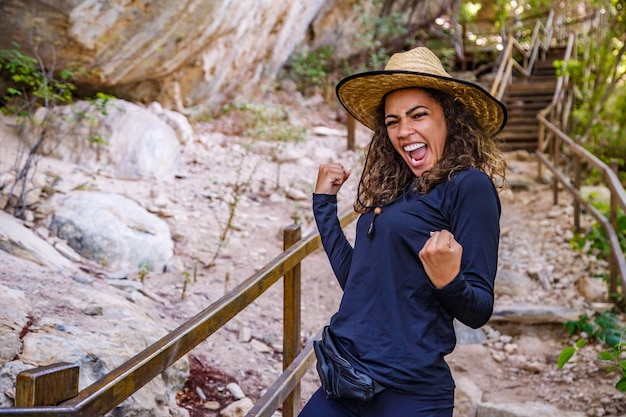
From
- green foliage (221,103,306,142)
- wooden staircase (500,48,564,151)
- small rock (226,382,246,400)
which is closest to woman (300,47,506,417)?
small rock (226,382,246,400)

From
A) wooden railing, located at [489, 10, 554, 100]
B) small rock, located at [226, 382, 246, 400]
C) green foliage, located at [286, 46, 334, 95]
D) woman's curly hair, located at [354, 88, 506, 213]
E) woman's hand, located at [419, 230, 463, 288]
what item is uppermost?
wooden railing, located at [489, 10, 554, 100]

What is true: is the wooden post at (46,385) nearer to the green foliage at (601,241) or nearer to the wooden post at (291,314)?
the wooden post at (291,314)

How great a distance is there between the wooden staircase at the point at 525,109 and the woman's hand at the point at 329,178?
8.46 m

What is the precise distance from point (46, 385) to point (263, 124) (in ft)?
27.1

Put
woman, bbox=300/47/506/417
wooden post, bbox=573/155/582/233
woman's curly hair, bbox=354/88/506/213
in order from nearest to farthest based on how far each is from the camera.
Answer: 1. woman, bbox=300/47/506/417
2. woman's curly hair, bbox=354/88/506/213
3. wooden post, bbox=573/155/582/233

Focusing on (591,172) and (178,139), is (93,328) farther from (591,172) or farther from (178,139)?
(591,172)

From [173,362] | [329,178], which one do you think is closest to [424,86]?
[329,178]

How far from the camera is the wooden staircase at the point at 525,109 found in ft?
36.1

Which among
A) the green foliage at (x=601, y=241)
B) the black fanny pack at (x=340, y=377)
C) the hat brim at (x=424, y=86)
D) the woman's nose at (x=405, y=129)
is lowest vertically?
the green foliage at (x=601, y=241)

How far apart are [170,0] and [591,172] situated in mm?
6592

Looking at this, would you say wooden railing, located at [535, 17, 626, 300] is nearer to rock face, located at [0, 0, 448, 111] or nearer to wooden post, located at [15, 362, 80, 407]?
wooden post, located at [15, 362, 80, 407]

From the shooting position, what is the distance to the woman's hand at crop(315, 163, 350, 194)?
2027mm

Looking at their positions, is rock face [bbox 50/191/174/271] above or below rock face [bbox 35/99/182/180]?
below

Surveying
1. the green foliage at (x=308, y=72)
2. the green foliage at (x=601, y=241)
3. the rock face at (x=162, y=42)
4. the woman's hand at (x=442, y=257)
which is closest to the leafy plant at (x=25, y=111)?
the rock face at (x=162, y=42)
